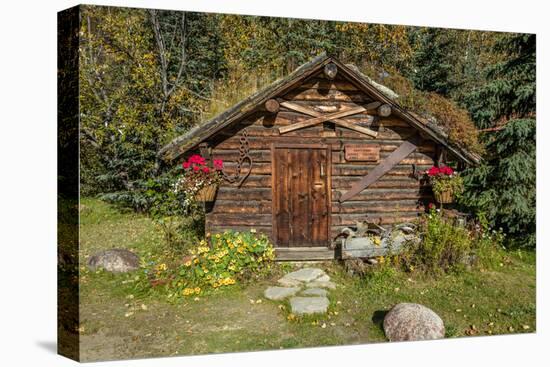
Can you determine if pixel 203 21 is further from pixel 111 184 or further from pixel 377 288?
pixel 377 288

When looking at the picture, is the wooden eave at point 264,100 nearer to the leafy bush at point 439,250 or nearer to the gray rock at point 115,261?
the gray rock at point 115,261

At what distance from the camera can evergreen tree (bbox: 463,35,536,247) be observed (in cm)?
952

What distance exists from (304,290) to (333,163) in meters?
2.66

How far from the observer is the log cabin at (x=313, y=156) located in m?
8.66

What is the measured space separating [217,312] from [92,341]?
1692mm

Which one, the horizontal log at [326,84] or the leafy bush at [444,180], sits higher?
the horizontal log at [326,84]

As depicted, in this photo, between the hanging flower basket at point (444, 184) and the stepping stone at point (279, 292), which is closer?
the stepping stone at point (279, 292)

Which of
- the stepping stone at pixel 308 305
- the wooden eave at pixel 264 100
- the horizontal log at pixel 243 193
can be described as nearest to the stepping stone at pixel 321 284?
the stepping stone at pixel 308 305

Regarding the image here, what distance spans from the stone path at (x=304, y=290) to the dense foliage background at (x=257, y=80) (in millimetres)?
3321

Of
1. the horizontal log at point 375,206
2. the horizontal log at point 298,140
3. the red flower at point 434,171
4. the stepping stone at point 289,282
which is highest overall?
the horizontal log at point 298,140

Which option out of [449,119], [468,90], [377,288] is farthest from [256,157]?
[468,90]

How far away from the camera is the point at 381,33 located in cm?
1146

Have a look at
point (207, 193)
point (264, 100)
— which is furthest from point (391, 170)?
point (207, 193)

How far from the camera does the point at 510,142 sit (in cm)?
994
